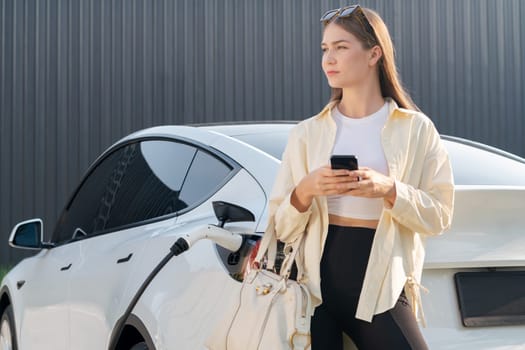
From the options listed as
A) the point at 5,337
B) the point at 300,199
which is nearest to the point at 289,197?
the point at 300,199

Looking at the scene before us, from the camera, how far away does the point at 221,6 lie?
13.4m

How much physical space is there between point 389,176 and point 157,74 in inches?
425

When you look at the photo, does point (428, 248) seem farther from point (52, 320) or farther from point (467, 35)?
point (467, 35)

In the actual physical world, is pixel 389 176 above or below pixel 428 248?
above

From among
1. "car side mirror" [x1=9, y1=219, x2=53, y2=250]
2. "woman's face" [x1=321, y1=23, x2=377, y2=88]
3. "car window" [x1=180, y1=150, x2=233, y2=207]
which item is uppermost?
"woman's face" [x1=321, y1=23, x2=377, y2=88]

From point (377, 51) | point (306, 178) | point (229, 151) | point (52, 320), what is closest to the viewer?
point (306, 178)

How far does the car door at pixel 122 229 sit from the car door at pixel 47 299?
0.41 ft

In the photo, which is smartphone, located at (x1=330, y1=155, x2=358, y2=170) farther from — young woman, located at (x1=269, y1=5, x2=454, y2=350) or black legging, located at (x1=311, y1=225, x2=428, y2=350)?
black legging, located at (x1=311, y1=225, x2=428, y2=350)

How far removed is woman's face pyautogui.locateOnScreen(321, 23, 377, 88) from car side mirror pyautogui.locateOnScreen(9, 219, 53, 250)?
9.43 ft

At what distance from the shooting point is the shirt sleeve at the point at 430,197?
2.75 m

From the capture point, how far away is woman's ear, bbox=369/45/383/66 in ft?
9.91

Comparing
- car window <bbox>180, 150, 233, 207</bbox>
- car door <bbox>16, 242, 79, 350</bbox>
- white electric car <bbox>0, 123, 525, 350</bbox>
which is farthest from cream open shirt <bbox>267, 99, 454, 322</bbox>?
car door <bbox>16, 242, 79, 350</bbox>

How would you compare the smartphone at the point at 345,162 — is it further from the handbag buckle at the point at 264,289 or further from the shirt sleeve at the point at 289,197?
the handbag buckle at the point at 264,289

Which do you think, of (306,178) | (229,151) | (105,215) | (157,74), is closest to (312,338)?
(306,178)
